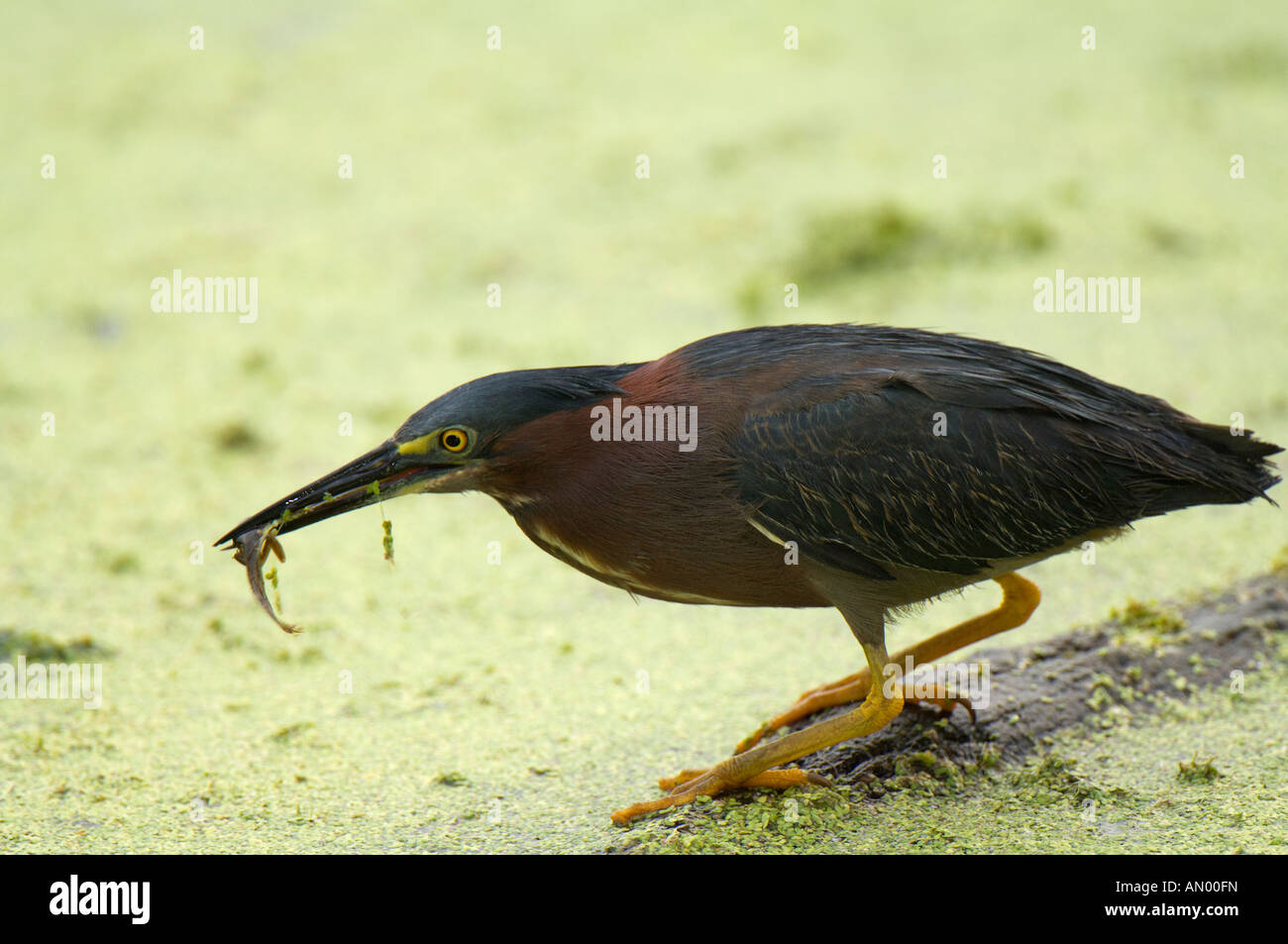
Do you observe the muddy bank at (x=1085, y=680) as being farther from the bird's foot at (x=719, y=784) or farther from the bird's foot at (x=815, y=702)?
the bird's foot at (x=719, y=784)

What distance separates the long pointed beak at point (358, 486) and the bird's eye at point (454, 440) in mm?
58

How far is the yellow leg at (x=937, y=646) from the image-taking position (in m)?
3.94

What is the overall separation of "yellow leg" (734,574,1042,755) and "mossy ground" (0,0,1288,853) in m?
0.36

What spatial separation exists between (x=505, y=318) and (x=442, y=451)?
4.78m

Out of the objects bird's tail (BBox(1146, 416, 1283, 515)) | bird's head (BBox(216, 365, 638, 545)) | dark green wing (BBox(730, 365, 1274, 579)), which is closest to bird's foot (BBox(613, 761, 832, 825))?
dark green wing (BBox(730, 365, 1274, 579))

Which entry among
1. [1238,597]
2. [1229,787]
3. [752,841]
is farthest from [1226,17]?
[752,841]

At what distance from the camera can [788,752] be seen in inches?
137

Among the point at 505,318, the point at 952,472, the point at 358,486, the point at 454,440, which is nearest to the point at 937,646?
the point at 952,472

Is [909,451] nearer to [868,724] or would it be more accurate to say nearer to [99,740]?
[868,724]

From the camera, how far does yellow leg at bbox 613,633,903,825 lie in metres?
3.46

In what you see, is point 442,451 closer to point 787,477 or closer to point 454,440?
point 454,440

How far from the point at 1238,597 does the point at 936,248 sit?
176 inches

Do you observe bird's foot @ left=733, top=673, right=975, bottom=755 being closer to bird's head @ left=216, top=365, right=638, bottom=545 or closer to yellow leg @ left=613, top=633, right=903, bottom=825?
yellow leg @ left=613, top=633, right=903, bottom=825

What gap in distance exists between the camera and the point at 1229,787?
141 inches
